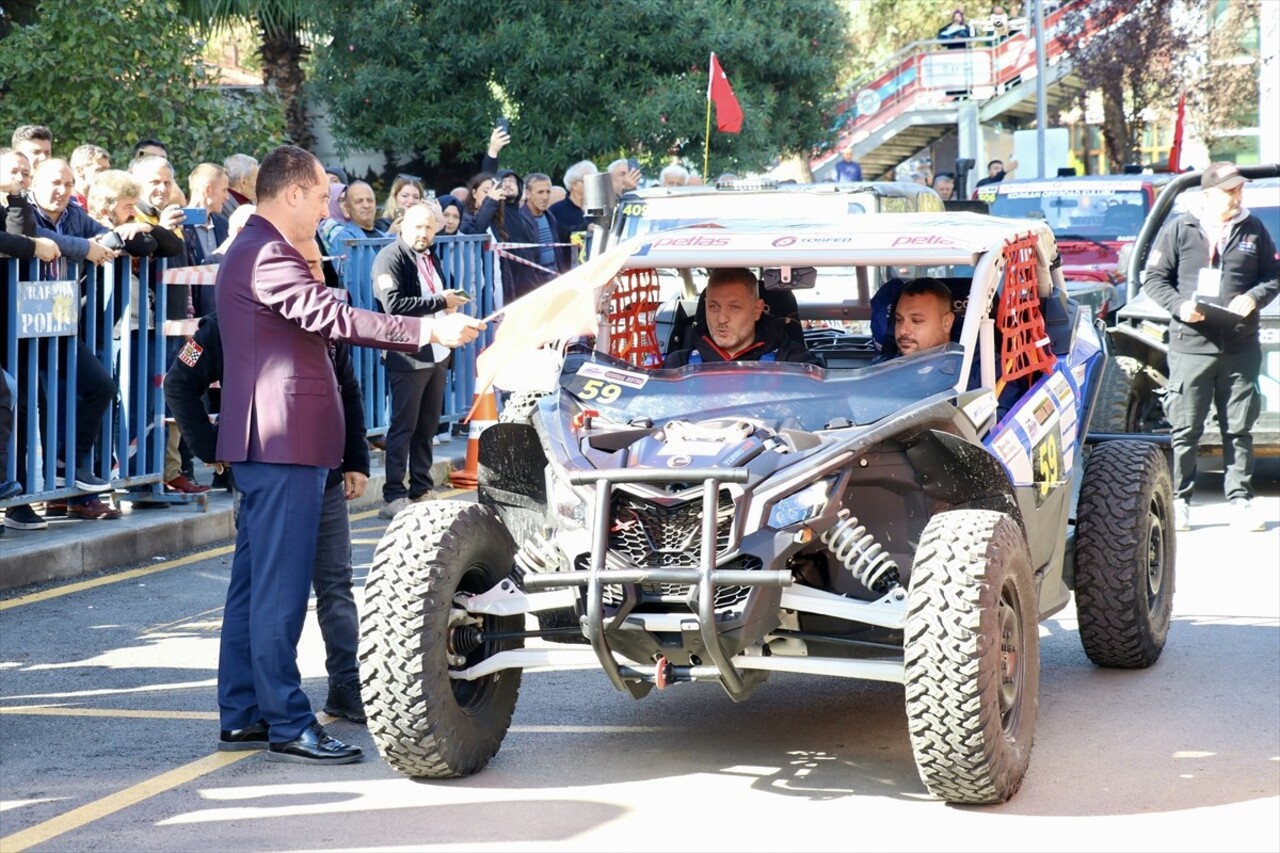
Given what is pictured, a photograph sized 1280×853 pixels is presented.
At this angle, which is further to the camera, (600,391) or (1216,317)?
(1216,317)

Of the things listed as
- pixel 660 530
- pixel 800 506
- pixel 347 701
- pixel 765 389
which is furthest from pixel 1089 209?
pixel 660 530

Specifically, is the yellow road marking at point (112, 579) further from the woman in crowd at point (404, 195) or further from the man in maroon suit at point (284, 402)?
the woman in crowd at point (404, 195)

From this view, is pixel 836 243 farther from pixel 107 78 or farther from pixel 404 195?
pixel 107 78

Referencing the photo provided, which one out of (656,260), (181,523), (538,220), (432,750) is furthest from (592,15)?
(432,750)

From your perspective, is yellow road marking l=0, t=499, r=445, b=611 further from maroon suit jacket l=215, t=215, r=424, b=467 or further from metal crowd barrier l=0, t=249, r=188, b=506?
maroon suit jacket l=215, t=215, r=424, b=467

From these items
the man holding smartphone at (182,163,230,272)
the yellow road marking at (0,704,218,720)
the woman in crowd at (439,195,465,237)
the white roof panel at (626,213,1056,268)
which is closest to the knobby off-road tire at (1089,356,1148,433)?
the white roof panel at (626,213,1056,268)

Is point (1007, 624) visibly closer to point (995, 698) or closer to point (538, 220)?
point (995, 698)

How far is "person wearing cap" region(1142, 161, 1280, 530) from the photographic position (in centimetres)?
1130

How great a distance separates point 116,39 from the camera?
50.4 ft

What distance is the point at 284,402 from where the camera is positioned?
19.9 feet

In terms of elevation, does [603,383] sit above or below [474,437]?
above

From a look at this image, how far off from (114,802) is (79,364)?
16.2 feet

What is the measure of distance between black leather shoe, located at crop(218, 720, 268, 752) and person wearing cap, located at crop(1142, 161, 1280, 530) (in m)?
6.73

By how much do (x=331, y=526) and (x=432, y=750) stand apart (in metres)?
1.12
